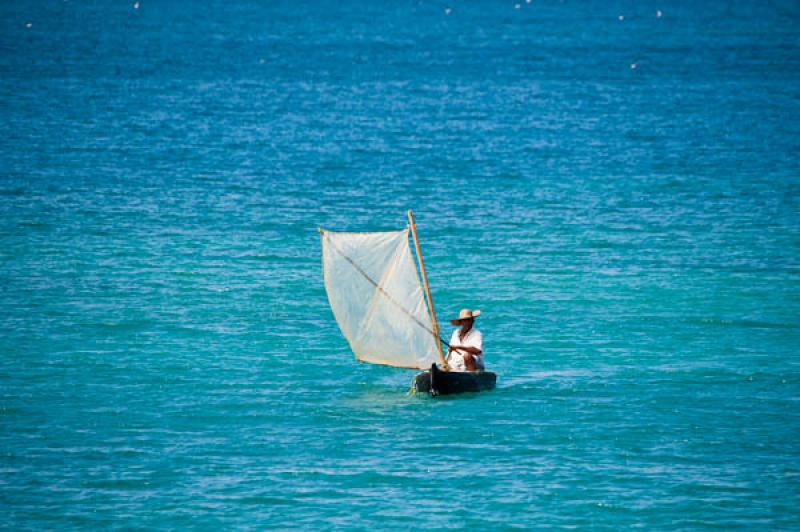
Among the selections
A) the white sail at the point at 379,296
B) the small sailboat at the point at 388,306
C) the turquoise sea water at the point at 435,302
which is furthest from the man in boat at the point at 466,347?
the turquoise sea water at the point at 435,302

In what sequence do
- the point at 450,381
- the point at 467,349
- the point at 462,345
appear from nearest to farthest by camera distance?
the point at 467,349
the point at 462,345
the point at 450,381

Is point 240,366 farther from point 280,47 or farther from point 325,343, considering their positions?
point 280,47

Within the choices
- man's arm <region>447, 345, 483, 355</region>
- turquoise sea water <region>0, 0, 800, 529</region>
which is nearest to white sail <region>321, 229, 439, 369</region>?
man's arm <region>447, 345, 483, 355</region>

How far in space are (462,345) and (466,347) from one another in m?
0.19

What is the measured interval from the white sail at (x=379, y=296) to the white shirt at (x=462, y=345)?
0.39 m

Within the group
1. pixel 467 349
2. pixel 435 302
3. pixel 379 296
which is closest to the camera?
pixel 467 349

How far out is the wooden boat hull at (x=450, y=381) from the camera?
2488 cm

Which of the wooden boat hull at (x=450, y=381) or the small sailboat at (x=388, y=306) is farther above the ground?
the small sailboat at (x=388, y=306)

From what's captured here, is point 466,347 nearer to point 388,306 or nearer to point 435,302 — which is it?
point 388,306

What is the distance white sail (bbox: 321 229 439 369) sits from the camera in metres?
24.7

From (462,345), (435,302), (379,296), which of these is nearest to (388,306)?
(379,296)

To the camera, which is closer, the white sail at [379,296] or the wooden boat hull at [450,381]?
the white sail at [379,296]

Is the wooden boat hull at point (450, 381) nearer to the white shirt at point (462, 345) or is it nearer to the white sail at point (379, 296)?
the white shirt at point (462, 345)

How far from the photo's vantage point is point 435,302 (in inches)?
1367
